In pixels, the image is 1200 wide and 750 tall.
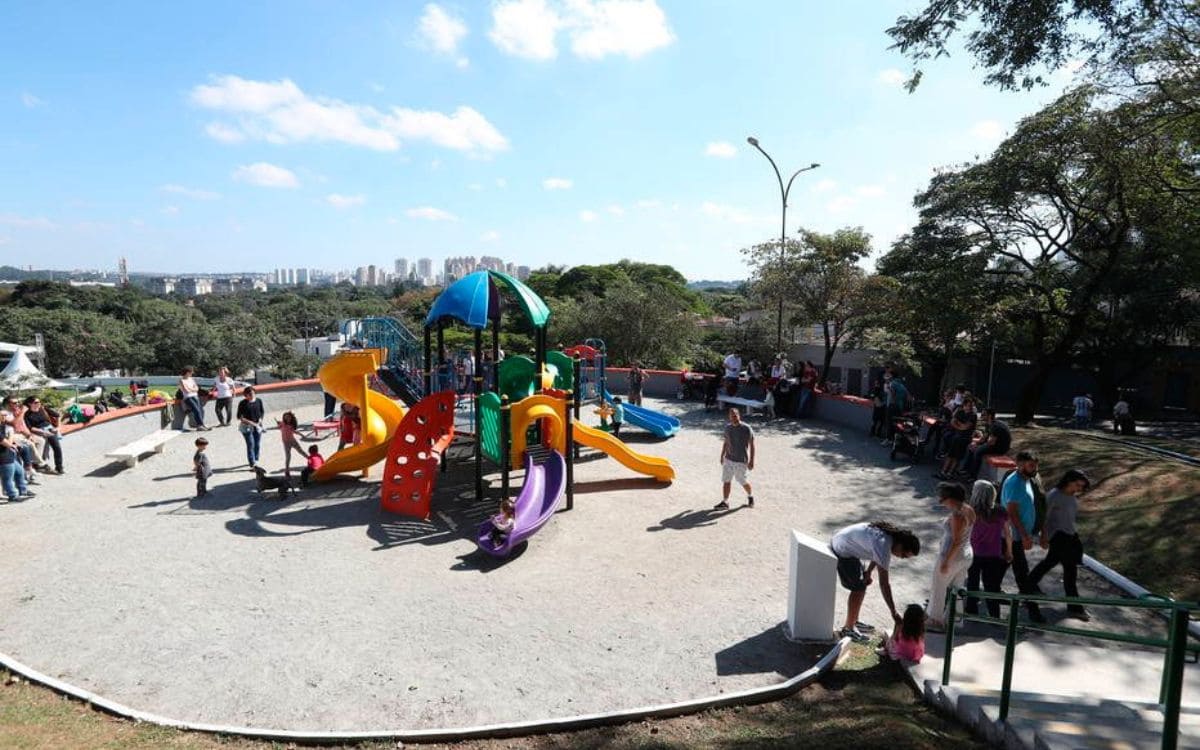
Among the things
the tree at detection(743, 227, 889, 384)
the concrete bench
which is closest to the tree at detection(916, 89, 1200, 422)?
the tree at detection(743, 227, 889, 384)

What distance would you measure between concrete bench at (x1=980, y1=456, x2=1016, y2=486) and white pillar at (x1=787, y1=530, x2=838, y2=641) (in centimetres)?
598

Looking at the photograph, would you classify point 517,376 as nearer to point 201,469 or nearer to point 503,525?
point 503,525

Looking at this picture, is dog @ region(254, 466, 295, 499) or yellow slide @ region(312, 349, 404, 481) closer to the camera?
dog @ region(254, 466, 295, 499)

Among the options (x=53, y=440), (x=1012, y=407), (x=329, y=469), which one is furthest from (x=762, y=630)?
(x=1012, y=407)

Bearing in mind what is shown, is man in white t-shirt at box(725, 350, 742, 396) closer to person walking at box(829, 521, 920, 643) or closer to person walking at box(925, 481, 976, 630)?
person walking at box(829, 521, 920, 643)

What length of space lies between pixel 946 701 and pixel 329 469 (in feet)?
33.1

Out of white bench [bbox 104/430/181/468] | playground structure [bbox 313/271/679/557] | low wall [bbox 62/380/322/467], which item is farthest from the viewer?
low wall [bbox 62/380/322/467]

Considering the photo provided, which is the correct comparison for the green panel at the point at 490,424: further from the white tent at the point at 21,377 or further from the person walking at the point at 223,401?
the white tent at the point at 21,377

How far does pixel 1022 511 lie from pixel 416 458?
318 inches

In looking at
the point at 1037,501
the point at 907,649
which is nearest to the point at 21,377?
the point at 907,649

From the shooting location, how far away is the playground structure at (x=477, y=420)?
10.1m

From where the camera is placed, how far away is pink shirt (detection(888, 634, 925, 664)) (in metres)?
5.69

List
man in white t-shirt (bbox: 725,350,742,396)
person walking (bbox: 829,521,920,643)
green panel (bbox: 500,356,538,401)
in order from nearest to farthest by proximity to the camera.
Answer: person walking (bbox: 829,521,920,643)
green panel (bbox: 500,356,538,401)
man in white t-shirt (bbox: 725,350,742,396)

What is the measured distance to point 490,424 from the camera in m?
11.2
